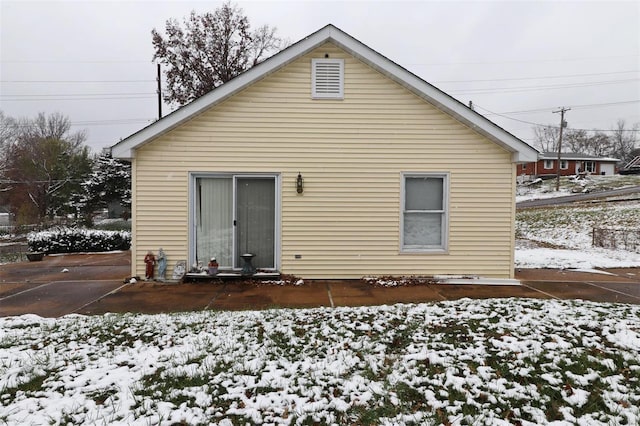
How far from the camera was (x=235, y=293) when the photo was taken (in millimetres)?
7059

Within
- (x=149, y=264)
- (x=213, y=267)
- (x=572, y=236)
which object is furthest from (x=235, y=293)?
(x=572, y=236)

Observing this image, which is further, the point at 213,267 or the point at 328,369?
the point at 213,267

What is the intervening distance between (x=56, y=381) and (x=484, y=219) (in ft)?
25.0

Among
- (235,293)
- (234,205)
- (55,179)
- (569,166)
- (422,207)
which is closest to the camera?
(235,293)

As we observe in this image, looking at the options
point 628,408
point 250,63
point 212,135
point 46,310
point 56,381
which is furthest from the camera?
point 250,63

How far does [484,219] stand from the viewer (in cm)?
813

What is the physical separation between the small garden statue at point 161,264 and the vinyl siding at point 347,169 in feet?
0.43

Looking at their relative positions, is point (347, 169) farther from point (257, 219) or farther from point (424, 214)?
point (257, 219)

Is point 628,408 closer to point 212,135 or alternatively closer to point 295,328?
point 295,328

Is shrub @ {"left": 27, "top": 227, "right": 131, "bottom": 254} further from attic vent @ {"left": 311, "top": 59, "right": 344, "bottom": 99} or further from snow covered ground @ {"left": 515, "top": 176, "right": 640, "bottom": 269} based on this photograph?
snow covered ground @ {"left": 515, "top": 176, "right": 640, "bottom": 269}

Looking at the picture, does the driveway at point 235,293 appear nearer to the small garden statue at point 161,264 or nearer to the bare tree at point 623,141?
the small garden statue at point 161,264

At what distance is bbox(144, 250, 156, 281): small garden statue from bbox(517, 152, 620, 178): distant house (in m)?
52.4

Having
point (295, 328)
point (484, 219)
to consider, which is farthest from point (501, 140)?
point (295, 328)

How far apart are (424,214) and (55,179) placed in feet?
119
